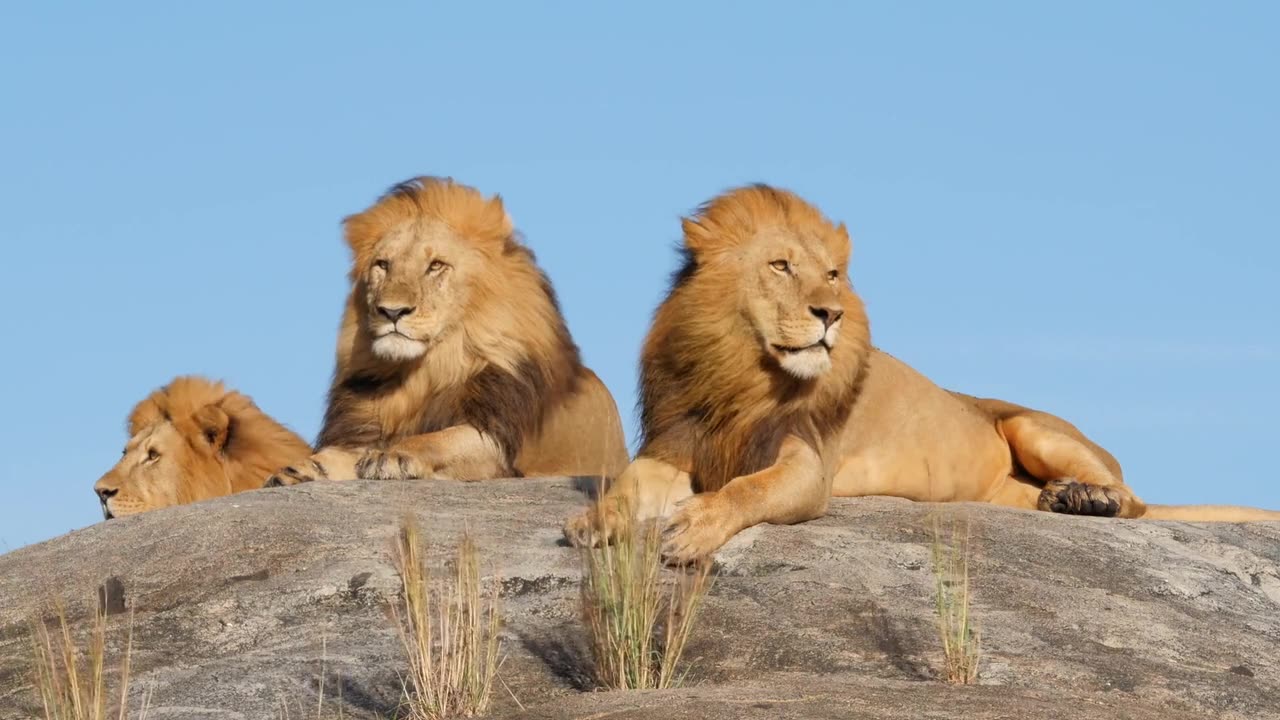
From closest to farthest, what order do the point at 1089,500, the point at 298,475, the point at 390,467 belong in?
the point at 1089,500 < the point at 390,467 < the point at 298,475

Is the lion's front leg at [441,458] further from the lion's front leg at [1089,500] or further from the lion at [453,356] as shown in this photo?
the lion's front leg at [1089,500]

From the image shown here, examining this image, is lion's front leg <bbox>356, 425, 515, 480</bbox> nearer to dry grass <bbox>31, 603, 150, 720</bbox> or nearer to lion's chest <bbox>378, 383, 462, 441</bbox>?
lion's chest <bbox>378, 383, 462, 441</bbox>

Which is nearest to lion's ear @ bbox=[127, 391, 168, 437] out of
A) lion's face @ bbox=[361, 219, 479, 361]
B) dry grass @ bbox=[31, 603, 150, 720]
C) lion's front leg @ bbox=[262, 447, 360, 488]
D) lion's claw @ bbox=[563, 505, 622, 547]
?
lion's face @ bbox=[361, 219, 479, 361]

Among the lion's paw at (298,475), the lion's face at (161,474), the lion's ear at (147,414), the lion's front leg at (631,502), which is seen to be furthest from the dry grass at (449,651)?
the lion's ear at (147,414)

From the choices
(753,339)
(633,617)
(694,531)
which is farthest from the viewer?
(753,339)

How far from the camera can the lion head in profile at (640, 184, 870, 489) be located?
6.73 meters

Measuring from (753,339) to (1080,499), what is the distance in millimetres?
1746

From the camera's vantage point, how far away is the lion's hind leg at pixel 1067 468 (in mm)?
7855

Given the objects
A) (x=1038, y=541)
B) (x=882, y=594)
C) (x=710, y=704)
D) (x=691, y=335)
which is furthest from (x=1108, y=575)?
(x=710, y=704)

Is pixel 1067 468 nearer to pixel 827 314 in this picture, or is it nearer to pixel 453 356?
pixel 827 314

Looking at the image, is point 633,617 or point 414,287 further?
point 414,287

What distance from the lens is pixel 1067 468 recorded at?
322 inches

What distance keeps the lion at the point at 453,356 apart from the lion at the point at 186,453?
80 centimetres

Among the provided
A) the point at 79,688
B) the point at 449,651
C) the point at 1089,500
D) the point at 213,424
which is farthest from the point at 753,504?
the point at 213,424
